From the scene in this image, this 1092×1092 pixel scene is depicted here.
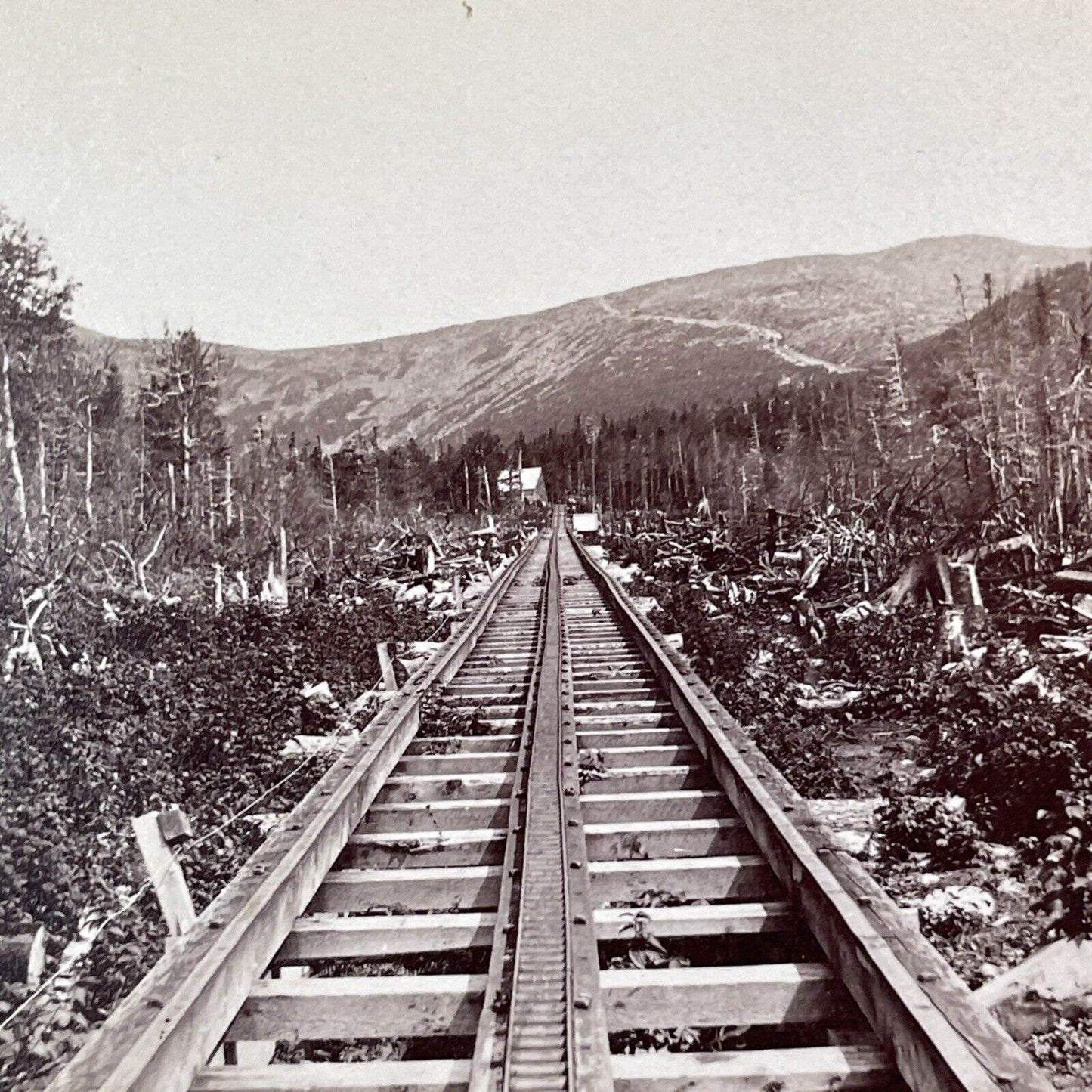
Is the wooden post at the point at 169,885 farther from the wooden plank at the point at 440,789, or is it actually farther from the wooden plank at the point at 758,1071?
the wooden plank at the point at 440,789

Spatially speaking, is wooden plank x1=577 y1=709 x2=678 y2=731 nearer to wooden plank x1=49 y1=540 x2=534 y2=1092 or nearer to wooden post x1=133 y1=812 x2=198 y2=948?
wooden plank x1=49 y1=540 x2=534 y2=1092

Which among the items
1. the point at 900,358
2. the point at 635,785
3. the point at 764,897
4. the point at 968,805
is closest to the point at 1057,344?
the point at 968,805

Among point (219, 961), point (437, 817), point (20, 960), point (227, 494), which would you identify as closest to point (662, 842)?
point (437, 817)

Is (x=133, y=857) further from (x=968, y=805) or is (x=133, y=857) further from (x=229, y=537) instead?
(x=229, y=537)

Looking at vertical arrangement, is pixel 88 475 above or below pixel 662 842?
above

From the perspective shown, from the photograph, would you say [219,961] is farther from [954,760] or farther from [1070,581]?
[1070,581]

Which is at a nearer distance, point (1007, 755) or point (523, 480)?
point (1007, 755)

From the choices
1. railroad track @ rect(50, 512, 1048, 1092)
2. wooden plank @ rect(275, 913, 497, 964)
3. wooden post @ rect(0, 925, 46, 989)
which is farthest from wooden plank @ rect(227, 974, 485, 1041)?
wooden post @ rect(0, 925, 46, 989)
